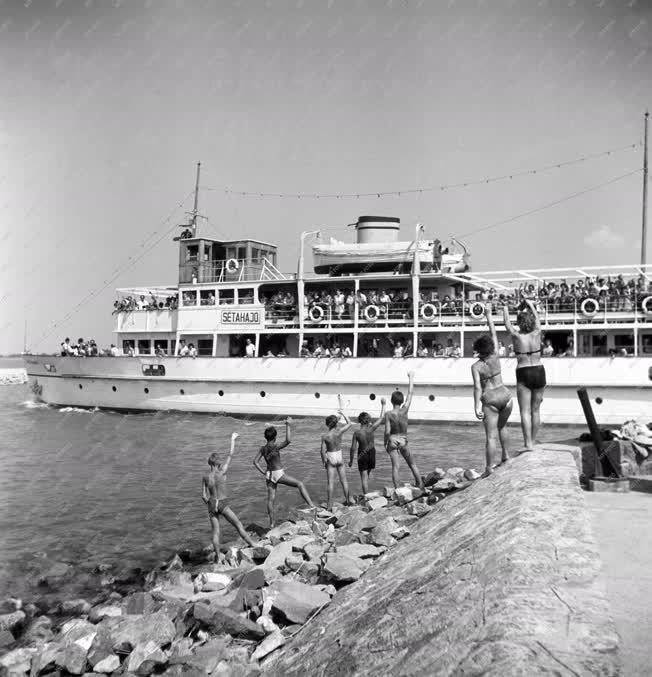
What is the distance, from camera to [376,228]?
2923cm

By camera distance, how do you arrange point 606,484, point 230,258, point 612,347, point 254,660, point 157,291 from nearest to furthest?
point 254,660, point 606,484, point 612,347, point 230,258, point 157,291

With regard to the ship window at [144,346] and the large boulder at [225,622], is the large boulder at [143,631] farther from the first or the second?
the ship window at [144,346]

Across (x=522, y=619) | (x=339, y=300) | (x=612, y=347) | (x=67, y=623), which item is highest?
(x=339, y=300)

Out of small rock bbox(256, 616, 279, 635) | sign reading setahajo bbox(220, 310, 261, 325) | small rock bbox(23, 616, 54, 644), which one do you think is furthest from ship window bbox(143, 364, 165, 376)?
small rock bbox(256, 616, 279, 635)

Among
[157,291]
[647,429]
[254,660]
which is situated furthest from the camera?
[157,291]

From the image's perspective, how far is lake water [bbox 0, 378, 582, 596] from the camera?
11.5 meters

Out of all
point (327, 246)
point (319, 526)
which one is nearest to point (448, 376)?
point (327, 246)

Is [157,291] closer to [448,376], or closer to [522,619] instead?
[448,376]

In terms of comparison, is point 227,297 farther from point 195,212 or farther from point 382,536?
point 382,536

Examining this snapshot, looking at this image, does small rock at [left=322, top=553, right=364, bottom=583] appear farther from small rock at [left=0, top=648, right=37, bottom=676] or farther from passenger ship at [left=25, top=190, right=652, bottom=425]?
passenger ship at [left=25, top=190, right=652, bottom=425]

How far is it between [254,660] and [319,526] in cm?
465

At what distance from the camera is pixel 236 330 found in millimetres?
29859

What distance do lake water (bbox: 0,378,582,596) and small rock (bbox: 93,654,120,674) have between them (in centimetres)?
364

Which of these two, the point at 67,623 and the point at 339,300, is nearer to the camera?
the point at 67,623
